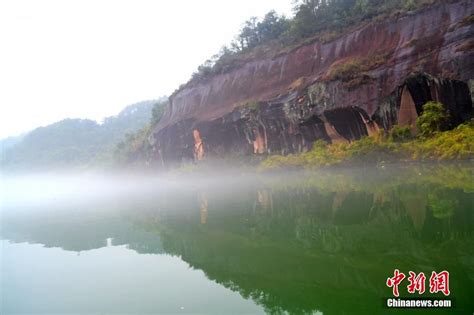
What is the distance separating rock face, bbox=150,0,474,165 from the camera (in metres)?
21.3

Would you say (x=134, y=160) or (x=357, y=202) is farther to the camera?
(x=134, y=160)

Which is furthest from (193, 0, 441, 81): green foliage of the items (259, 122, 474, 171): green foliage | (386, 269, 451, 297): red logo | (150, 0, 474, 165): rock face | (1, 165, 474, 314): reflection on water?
(386, 269, 451, 297): red logo

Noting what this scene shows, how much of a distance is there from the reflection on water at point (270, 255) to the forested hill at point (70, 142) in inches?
3091

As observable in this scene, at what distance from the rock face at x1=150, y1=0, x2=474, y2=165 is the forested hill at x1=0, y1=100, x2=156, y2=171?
56247 millimetres

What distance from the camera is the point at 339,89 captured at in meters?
26.4

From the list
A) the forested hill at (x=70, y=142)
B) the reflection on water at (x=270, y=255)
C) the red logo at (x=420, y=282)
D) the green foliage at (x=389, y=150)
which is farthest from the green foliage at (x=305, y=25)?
the forested hill at (x=70, y=142)

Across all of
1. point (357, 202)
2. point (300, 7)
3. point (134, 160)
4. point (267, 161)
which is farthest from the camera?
point (134, 160)

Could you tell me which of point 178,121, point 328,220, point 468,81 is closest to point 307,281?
point 328,220

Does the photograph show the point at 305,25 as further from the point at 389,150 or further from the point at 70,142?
the point at 70,142

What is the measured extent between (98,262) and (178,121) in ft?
112

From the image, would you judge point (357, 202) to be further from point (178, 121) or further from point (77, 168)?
point (77, 168)

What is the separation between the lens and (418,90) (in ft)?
72.7

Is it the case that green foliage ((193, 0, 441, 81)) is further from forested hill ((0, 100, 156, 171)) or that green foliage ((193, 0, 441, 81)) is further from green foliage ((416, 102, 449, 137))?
forested hill ((0, 100, 156, 171))

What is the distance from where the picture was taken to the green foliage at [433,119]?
20.1 metres
